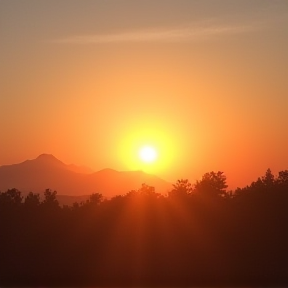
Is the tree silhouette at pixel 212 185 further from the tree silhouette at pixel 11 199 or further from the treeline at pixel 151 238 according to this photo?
the tree silhouette at pixel 11 199

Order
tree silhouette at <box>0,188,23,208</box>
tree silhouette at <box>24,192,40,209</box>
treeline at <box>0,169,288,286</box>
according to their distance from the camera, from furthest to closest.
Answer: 1. tree silhouette at <box>0,188,23,208</box>
2. tree silhouette at <box>24,192,40,209</box>
3. treeline at <box>0,169,288,286</box>

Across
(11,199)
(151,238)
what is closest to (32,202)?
(11,199)

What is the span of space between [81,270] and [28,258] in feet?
18.1

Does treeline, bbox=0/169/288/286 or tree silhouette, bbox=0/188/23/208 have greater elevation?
tree silhouette, bbox=0/188/23/208

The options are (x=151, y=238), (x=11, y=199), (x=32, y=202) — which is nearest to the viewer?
(x=151, y=238)

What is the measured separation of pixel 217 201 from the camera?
54.0 meters

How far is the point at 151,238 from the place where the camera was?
4575cm

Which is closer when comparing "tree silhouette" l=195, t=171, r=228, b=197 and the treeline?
the treeline

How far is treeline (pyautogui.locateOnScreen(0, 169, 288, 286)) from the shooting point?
35188mm

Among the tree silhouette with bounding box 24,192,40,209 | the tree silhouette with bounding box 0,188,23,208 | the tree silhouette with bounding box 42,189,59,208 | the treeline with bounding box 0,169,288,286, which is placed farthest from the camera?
the tree silhouette with bounding box 42,189,59,208

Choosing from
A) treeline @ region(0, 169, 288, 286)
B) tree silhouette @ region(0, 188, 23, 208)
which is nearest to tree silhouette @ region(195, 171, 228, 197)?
treeline @ region(0, 169, 288, 286)

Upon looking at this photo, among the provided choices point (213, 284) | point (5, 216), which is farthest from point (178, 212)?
point (213, 284)

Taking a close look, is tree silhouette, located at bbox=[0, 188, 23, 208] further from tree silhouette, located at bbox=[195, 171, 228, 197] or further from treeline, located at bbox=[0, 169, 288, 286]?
tree silhouette, located at bbox=[195, 171, 228, 197]

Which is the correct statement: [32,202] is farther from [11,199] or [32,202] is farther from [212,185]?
[212,185]
